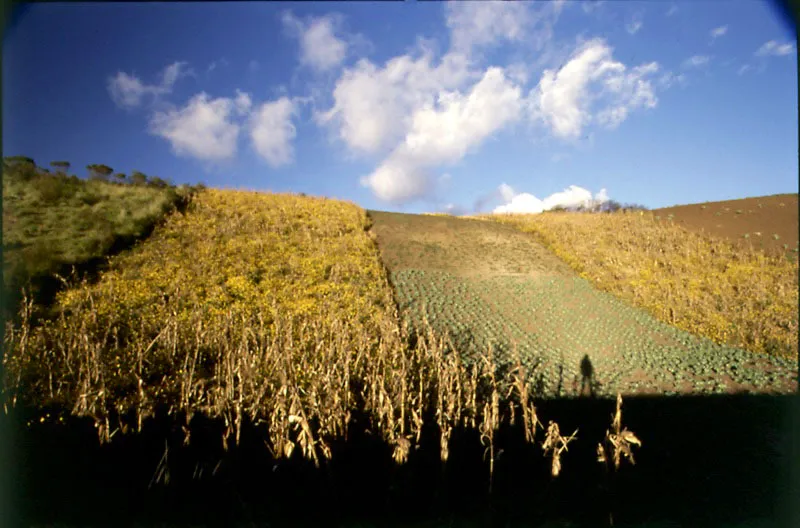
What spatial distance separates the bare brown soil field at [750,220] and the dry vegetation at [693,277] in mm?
1180

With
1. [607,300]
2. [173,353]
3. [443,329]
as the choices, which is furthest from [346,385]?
[607,300]

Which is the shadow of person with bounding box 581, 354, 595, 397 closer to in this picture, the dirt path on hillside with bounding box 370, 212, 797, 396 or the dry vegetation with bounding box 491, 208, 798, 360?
the dirt path on hillside with bounding box 370, 212, 797, 396

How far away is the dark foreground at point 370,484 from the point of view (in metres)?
3.54

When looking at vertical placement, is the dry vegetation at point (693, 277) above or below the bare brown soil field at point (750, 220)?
below

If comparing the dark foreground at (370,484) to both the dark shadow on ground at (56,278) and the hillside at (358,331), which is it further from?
the dark shadow on ground at (56,278)

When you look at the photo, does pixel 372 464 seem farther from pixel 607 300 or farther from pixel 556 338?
pixel 607 300

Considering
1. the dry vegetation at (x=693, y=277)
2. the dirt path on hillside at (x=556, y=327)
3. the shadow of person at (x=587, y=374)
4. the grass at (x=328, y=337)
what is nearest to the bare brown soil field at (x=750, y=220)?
the dry vegetation at (x=693, y=277)

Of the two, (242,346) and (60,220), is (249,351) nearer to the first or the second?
(242,346)

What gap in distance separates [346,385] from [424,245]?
10916 mm

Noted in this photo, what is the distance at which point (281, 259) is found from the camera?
38.9 ft

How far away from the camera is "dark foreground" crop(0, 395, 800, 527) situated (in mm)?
3545

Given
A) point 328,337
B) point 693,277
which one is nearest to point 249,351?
point 328,337

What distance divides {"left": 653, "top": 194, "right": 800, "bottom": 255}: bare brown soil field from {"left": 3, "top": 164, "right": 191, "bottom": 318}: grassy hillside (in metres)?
24.8

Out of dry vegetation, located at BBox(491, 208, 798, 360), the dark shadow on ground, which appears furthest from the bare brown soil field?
the dark shadow on ground
